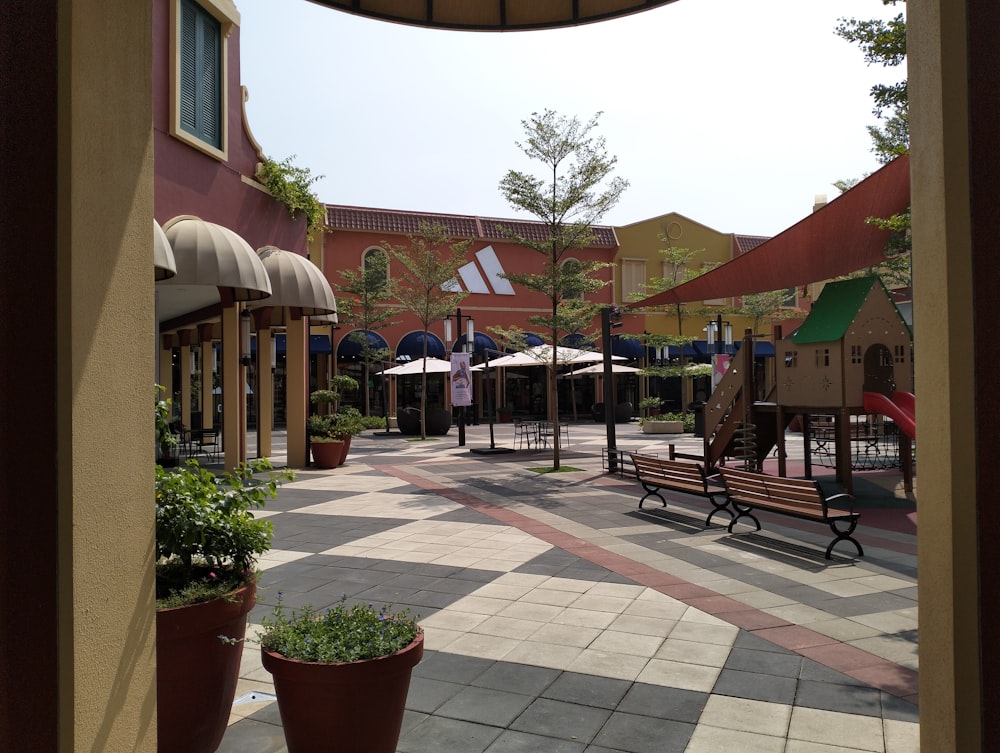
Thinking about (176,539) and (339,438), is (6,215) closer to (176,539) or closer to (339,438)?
(176,539)

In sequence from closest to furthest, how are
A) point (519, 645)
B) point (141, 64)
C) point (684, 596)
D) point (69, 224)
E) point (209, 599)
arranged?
point (69, 224), point (141, 64), point (209, 599), point (519, 645), point (684, 596)

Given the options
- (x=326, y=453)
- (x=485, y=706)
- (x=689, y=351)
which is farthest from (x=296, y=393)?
(x=689, y=351)

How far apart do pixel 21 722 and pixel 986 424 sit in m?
3.11

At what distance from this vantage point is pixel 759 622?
18.3 ft

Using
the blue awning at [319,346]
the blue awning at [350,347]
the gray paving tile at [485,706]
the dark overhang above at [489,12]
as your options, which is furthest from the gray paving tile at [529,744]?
the blue awning at [350,347]

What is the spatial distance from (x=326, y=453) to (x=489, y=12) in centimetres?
1375

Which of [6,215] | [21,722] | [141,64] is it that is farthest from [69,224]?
[21,722]

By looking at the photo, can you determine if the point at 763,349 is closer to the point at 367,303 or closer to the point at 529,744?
the point at 367,303

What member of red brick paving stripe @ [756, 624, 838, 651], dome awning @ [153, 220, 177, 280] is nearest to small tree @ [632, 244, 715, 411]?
dome awning @ [153, 220, 177, 280]

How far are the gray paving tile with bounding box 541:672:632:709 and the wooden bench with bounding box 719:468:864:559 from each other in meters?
4.03

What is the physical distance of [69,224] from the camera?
8.09 feet

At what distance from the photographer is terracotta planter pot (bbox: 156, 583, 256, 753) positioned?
10.5ft

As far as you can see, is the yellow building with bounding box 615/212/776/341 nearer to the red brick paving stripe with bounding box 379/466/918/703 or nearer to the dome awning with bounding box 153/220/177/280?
the dome awning with bounding box 153/220/177/280

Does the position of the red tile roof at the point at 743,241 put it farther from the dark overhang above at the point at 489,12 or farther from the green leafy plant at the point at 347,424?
the dark overhang above at the point at 489,12
